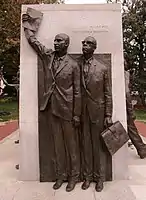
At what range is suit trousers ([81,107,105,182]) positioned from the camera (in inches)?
203

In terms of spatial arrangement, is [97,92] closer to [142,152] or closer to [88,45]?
[88,45]

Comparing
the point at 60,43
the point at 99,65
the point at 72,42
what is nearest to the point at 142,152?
the point at 99,65

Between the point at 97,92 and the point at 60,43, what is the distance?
0.91 meters

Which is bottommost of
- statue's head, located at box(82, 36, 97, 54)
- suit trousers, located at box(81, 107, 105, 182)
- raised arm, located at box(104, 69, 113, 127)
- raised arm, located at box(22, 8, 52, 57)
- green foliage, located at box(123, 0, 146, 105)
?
suit trousers, located at box(81, 107, 105, 182)

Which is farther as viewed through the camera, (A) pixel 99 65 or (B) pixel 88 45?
(A) pixel 99 65

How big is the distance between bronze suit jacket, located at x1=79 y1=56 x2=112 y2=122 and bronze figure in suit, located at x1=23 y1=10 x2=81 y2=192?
14 centimetres

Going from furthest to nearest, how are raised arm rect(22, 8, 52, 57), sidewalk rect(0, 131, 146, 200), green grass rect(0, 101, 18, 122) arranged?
green grass rect(0, 101, 18, 122) < raised arm rect(22, 8, 52, 57) < sidewalk rect(0, 131, 146, 200)

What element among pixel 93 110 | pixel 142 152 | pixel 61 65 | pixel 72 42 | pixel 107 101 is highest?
pixel 72 42

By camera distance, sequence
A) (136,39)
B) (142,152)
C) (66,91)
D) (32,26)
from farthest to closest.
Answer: (136,39)
(142,152)
(32,26)
(66,91)

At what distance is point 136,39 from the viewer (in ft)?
70.8

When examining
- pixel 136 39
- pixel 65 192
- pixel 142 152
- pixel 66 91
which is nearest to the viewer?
pixel 65 192

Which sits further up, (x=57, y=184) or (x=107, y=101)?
(x=107, y=101)

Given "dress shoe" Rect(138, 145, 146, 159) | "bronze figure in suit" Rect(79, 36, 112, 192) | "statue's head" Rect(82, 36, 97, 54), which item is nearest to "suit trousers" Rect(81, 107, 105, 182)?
"bronze figure in suit" Rect(79, 36, 112, 192)

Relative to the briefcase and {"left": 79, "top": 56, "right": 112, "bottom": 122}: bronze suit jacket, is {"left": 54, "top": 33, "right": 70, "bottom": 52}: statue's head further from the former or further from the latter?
the briefcase
